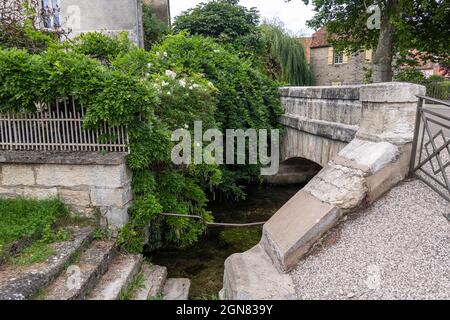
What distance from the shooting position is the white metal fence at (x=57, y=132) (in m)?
4.15

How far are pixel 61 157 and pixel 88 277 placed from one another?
59.2 inches

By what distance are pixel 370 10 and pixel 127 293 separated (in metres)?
11.4

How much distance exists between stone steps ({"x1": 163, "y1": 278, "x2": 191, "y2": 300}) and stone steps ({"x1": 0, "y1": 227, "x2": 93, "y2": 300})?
1.15 meters

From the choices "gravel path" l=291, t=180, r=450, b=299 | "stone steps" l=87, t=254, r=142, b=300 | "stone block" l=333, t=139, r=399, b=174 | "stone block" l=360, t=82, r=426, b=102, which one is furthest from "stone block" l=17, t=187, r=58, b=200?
"stone block" l=360, t=82, r=426, b=102

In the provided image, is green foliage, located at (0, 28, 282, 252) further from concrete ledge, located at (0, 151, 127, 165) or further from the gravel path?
the gravel path

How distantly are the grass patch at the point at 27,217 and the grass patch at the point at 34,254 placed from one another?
14 centimetres

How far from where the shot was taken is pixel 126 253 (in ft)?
13.9

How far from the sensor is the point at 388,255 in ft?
9.96

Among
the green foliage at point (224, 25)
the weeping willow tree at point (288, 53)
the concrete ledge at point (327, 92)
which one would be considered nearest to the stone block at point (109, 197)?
the concrete ledge at point (327, 92)

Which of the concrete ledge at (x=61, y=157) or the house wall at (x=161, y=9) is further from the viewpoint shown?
the house wall at (x=161, y=9)

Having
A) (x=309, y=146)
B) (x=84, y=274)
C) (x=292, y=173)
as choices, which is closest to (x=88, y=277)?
(x=84, y=274)

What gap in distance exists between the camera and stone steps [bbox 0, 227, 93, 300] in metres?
2.85

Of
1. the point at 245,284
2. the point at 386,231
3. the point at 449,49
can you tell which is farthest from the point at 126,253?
the point at 449,49

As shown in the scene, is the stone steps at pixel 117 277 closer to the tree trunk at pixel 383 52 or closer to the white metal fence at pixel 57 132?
the white metal fence at pixel 57 132
